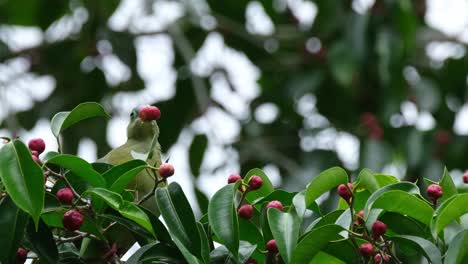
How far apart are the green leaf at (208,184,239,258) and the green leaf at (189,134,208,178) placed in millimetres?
3413

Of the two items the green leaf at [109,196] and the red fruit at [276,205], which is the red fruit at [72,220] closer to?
the green leaf at [109,196]

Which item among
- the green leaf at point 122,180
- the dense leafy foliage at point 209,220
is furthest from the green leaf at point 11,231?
the green leaf at point 122,180

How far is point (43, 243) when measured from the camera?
1.97 m

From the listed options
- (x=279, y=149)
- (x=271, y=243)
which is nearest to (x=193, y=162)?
(x=279, y=149)

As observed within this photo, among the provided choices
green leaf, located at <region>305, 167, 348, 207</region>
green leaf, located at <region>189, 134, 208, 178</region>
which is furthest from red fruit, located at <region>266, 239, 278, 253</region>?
green leaf, located at <region>189, 134, 208, 178</region>

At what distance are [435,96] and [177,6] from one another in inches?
70.1

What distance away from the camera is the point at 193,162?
5.48 metres

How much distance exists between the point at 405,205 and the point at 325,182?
0.17 m

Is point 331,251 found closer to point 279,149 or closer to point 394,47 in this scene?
point 394,47

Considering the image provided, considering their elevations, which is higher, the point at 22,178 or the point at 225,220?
the point at 22,178

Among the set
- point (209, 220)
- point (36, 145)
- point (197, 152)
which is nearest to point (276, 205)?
point (209, 220)

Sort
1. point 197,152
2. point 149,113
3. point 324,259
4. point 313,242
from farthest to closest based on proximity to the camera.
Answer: point 197,152
point 149,113
point 324,259
point 313,242

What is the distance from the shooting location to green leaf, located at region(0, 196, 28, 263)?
189cm

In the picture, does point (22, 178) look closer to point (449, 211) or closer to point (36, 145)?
point (36, 145)
